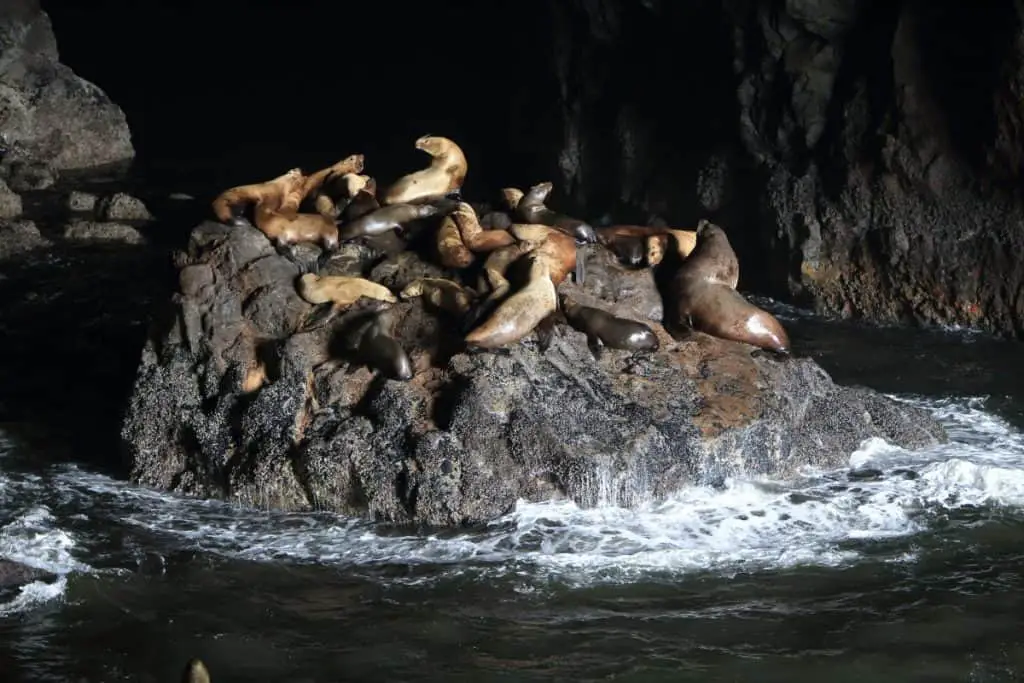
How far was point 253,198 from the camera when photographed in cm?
920

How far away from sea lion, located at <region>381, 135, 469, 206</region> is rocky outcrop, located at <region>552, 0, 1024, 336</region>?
14.7 ft

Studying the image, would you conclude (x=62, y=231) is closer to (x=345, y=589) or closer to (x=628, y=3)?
(x=628, y=3)

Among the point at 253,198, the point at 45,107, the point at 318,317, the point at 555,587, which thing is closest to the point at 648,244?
the point at 318,317

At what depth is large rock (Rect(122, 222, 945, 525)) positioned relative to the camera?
7.41 metres

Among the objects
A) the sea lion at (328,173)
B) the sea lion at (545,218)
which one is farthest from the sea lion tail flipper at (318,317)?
the sea lion at (328,173)

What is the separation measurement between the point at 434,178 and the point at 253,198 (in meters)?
1.29

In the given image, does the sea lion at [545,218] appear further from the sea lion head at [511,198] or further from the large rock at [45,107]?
the large rock at [45,107]

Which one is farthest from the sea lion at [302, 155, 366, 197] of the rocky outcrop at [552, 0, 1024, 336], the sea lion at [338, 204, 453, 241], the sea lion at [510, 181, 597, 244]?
the rocky outcrop at [552, 0, 1024, 336]

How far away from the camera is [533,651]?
5.93 meters

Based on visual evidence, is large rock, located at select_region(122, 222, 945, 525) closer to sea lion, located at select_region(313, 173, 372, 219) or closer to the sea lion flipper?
the sea lion flipper

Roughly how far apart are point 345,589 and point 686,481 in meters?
2.14

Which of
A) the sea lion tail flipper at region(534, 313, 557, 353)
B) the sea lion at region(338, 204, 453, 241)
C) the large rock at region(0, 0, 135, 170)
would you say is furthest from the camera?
the large rock at region(0, 0, 135, 170)

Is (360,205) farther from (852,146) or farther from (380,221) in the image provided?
(852,146)

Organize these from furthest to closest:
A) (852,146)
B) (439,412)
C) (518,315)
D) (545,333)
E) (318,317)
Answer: (852,146) < (318,317) < (545,333) < (518,315) < (439,412)
